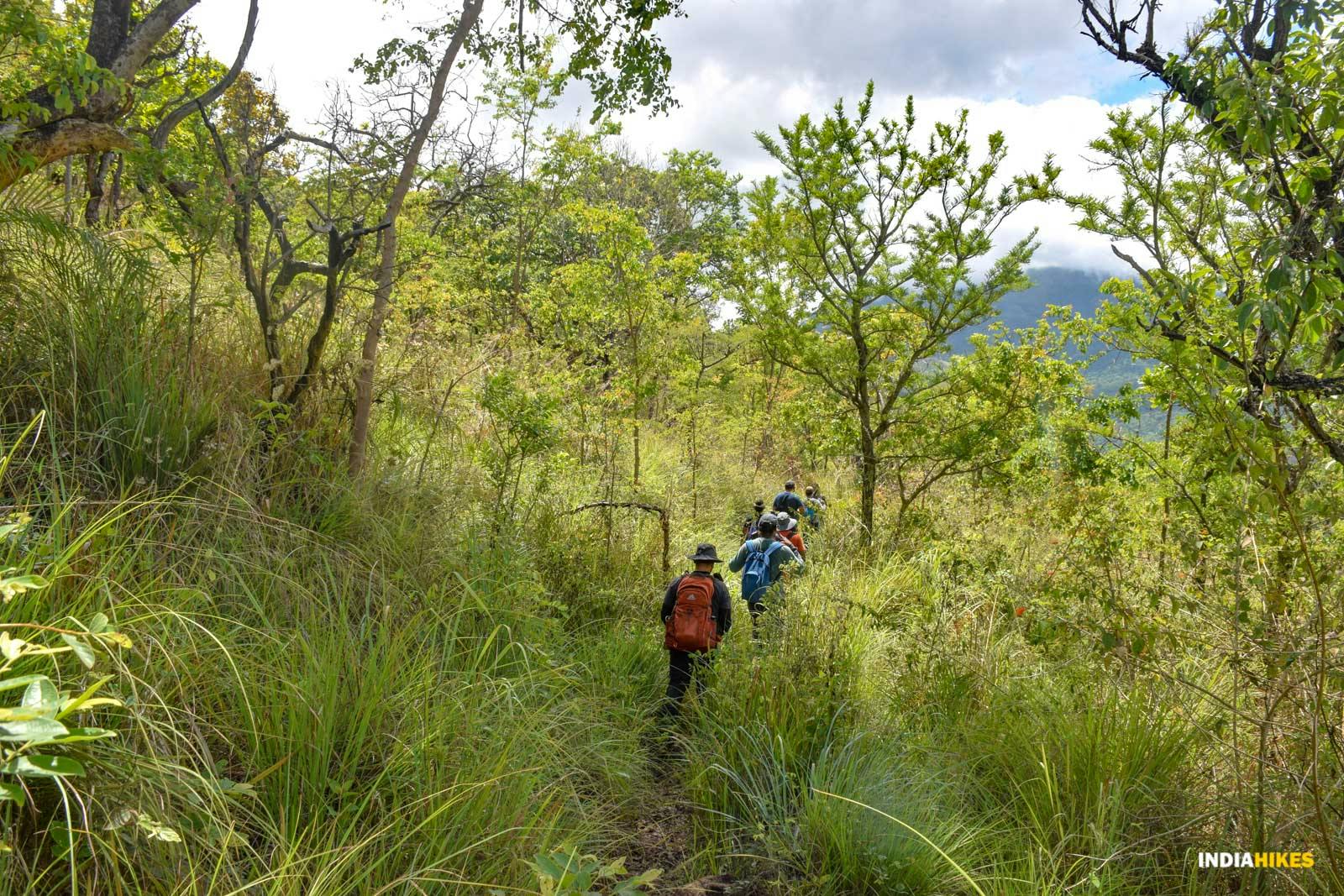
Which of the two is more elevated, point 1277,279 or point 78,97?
point 78,97

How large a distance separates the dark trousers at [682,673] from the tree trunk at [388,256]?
2.59 meters

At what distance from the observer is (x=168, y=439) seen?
153 inches

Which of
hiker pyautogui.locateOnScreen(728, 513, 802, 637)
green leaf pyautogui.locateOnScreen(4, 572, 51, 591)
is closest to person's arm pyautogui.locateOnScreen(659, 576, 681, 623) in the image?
hiker pyautogui.locateOnScreen(728, 513, 802, 637)

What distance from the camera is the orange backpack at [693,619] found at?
5371mm

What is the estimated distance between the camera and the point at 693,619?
541 cm

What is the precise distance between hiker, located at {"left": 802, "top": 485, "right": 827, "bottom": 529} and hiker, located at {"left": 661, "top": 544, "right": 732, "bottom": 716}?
12.7ft

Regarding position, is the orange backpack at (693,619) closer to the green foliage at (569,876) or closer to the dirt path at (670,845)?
the dirt path at (670,845)

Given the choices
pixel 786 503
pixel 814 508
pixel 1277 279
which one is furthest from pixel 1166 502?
pixel 1277 279

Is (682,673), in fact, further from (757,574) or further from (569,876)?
(569,876)

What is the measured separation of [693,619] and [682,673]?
46 centimetres

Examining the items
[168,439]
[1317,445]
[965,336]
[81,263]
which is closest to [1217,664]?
[1317,445]

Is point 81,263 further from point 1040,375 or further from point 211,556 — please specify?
point 1040,375

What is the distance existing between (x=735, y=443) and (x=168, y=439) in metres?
13.2

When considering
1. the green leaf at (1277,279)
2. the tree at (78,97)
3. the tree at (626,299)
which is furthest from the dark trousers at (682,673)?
the tree at (78,97)
